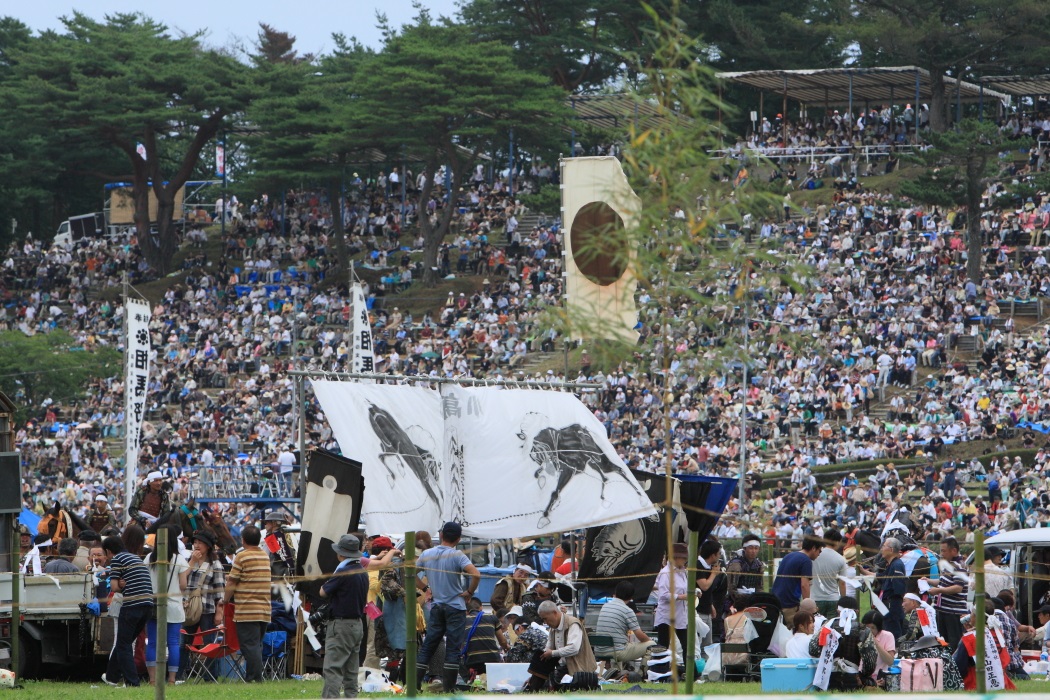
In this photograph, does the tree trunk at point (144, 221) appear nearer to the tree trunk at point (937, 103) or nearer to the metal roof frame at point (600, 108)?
the metal roof frame at point (600, 108)

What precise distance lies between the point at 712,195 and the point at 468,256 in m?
42.4

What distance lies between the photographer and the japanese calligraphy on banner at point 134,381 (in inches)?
917

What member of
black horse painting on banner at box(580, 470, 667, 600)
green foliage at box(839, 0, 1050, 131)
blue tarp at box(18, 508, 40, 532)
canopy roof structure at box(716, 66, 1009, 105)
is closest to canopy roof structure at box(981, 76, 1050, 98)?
canopy roof structure at box(716, 66, 1009, 105)

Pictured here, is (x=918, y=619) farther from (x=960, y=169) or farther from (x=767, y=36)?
(x=767, y=36)

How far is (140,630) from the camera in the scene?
1266 cm

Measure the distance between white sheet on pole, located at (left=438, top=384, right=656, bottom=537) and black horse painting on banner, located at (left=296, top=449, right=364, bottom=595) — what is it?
5.05ft

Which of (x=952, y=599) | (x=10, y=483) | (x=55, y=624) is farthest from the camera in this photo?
(x=10, y=483)

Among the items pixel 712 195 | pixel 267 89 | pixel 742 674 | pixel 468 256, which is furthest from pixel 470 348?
pixel 712 195

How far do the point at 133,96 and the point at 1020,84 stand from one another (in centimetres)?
2831

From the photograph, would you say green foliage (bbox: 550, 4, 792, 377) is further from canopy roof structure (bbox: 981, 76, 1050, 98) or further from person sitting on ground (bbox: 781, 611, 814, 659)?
canopy roof structure (bbox: 981, 76, 1050, 98)

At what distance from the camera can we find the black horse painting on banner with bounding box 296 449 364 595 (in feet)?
45.0

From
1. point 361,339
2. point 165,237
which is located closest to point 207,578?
point 361,339

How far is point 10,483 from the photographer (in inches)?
576

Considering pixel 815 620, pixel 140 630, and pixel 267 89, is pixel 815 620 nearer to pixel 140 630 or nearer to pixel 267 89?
pixel 140 630
